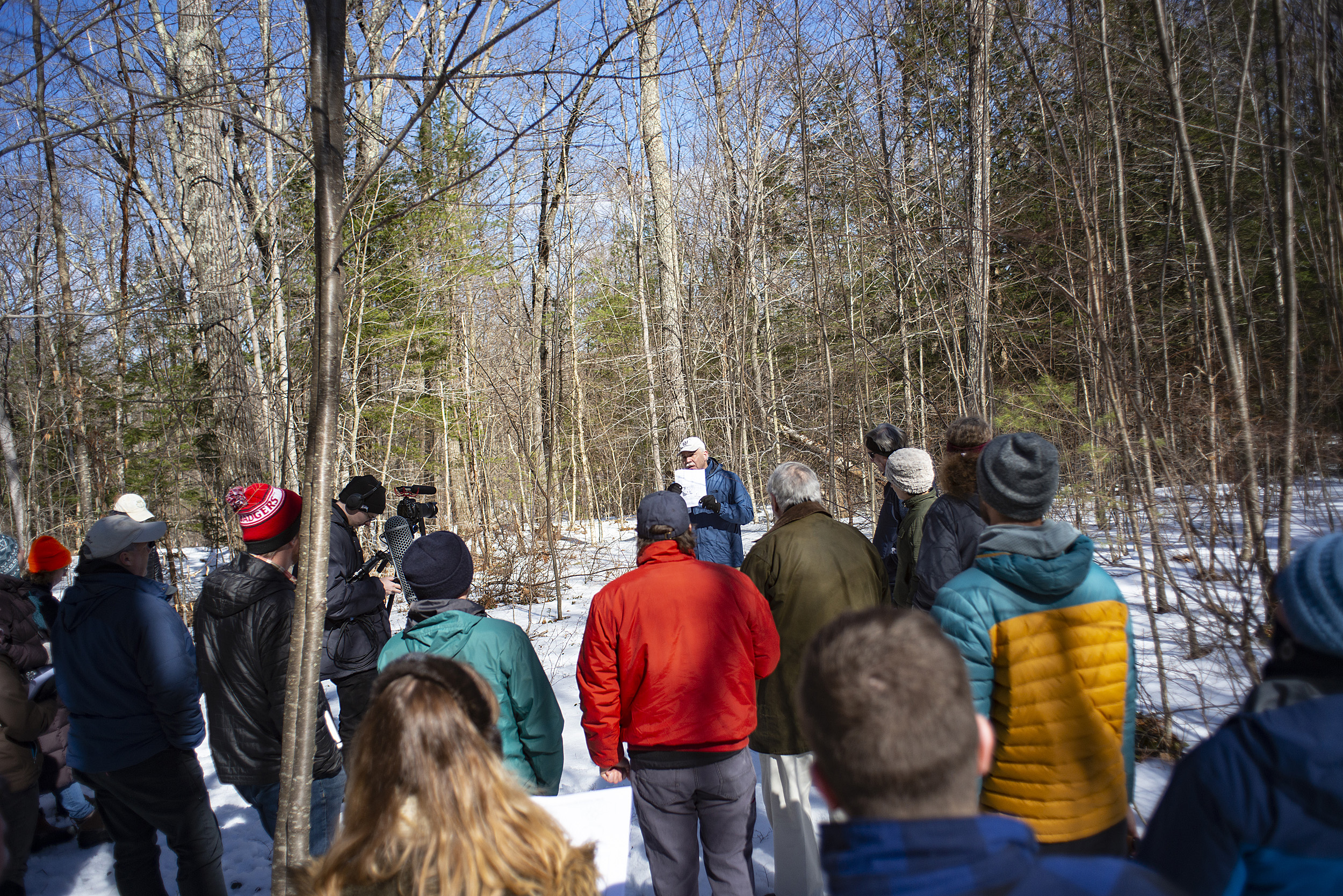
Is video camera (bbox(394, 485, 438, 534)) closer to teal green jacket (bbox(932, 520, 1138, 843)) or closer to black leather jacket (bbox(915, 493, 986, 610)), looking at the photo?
black leather jacket (bbox(915, 493, 986, 610))

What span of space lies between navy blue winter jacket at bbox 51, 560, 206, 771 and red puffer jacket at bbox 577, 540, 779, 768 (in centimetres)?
157

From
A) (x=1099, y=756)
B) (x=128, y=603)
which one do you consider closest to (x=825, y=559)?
(x=1099, y=756)

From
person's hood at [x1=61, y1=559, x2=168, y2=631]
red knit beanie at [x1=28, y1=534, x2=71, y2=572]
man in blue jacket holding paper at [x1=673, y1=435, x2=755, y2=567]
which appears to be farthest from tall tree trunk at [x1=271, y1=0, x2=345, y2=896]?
man in blue jacket holding paper at [x1=673, y1=435, x2=755, y2=567]

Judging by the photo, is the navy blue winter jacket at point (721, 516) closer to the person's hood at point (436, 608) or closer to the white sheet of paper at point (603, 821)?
the person's hood at point (436, 608)

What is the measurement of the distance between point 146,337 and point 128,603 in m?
6.98

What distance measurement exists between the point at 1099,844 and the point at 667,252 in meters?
7.35

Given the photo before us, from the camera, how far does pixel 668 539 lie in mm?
2541

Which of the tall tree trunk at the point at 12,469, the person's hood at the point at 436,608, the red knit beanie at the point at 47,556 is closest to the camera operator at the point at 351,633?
the person's hood at the point at 436,608

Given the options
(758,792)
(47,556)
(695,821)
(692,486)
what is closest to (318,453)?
(695,821)

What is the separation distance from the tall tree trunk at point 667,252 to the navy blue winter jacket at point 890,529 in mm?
4038

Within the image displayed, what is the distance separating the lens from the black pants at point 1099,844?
1819 mm

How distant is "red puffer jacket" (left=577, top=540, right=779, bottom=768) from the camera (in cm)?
241

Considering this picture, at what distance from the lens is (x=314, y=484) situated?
1.75 meters

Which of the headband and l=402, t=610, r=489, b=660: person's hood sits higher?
the headband
